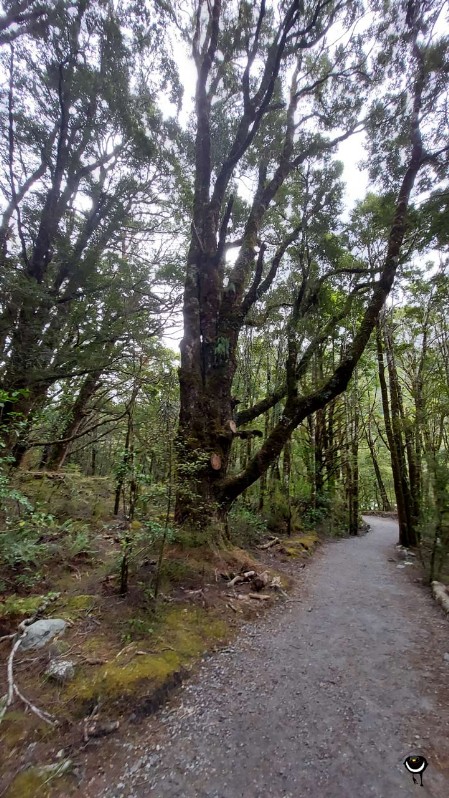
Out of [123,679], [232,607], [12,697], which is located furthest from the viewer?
[232,607]

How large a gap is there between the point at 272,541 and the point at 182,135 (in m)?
9.03

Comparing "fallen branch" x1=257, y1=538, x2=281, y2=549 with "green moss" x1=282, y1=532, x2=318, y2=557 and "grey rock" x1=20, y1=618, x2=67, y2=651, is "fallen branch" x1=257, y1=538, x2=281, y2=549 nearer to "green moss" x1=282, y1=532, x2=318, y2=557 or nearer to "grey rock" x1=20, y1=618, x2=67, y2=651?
"green moss" x1=282, y1=532, x2=318, y2=557

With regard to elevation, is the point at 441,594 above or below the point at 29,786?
above

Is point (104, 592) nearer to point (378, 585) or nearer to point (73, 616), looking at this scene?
point (73, 616)

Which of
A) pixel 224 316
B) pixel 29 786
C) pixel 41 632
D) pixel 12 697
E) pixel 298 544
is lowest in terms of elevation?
pixel 29 786

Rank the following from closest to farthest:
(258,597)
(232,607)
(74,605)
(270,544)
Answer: (74,605), (232,607), (258,597), (270,544)

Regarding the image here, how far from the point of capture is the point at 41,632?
2656 mm

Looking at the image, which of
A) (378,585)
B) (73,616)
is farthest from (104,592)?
(378,585)

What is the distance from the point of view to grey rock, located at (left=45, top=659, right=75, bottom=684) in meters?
2.24

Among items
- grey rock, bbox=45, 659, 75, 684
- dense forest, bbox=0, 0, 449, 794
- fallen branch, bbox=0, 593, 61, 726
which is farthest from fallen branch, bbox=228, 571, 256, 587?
fallen branch, bbox=0, 593, 61, 726

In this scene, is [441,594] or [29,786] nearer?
[29,786]

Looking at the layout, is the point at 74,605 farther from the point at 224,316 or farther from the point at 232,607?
the point at 224,316

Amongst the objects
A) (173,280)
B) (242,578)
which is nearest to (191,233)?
(173,280)

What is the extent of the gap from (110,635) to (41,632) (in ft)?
1.78
